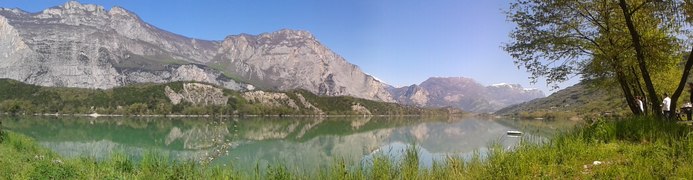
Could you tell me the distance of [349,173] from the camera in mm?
12195

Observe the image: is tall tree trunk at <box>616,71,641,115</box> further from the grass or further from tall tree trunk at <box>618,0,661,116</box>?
the grass

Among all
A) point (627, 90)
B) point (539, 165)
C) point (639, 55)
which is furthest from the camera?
point (627, 90)

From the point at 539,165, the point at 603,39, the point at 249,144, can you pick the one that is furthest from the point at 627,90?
the point at 249,144

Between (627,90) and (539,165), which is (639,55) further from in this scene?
(539,165)

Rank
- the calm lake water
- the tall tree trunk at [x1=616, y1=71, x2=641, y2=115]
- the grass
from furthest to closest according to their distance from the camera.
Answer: the tall tree trunk at [x1=616, y1=71, x2=641, y2=115], the calm lake water, the grass

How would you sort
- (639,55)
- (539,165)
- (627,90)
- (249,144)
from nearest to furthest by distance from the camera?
(539,165)
(639,55)
(627,90)
(249,144)

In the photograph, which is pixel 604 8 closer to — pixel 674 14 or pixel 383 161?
pixel 674 14

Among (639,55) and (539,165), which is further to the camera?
(639,55)

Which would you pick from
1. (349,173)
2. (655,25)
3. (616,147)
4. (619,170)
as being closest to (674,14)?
(655,25)

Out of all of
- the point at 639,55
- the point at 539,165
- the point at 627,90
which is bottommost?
the point at 539,165

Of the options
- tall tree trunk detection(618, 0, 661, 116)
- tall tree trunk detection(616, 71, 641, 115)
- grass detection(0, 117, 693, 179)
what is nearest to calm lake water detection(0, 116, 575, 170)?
grass detection(0, 117, 693, 179)

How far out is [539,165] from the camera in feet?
36.3

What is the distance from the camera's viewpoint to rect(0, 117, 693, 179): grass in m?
9.88

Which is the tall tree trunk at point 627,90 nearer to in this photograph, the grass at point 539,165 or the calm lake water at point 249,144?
the calm lake water at point 249,144
